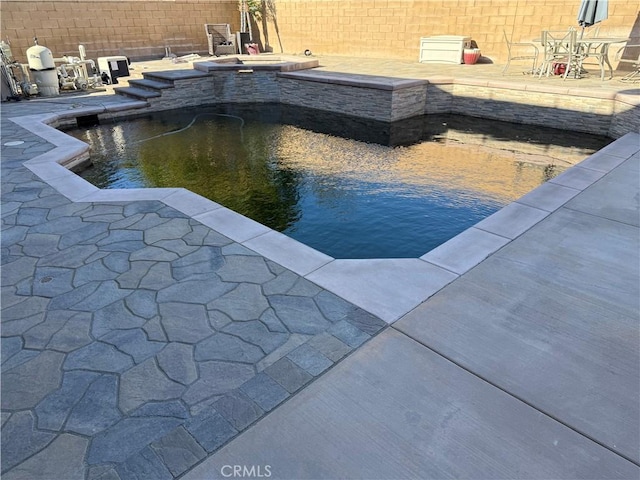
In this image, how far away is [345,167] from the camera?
676 cm

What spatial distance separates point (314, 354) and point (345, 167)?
465 cm

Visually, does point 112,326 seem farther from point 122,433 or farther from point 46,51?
point 46,51

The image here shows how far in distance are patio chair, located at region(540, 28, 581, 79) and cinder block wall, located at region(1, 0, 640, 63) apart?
160 cm

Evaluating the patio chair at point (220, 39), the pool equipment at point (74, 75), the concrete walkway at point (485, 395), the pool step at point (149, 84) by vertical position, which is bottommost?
the concrete walkway at point (485, 395)

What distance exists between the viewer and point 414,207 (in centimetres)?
527

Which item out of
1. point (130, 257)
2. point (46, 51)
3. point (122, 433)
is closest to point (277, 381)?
point (122, 433)

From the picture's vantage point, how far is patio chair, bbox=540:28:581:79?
30.5 ft

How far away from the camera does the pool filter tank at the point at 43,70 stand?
10.4 m

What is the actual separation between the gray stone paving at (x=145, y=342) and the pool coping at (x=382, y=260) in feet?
0.49

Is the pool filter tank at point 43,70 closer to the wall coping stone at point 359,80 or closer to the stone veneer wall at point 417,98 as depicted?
the stone veneer wall at point 417,98

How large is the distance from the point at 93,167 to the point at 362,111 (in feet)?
18.6

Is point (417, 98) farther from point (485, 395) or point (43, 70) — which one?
point (43, 70)

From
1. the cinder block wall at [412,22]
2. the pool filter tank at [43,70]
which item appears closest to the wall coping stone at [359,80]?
the cinder block wall at [412,22]

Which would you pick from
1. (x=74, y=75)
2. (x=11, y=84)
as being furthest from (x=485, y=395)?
(x=74, y=75)
